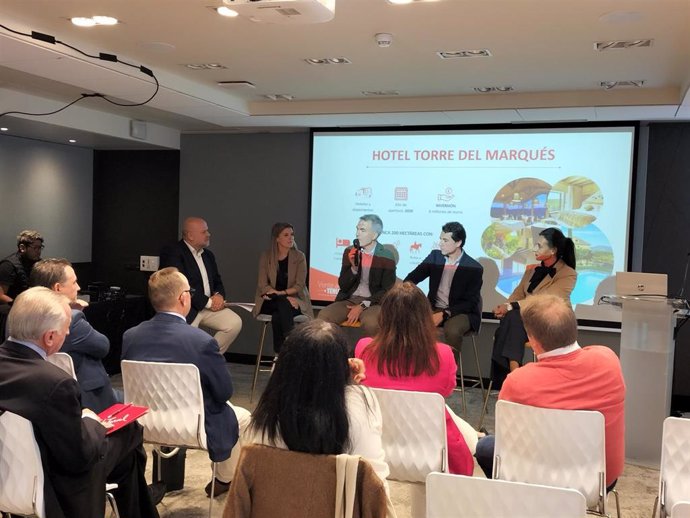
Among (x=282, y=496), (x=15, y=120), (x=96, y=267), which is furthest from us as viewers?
(x=96, y=267)

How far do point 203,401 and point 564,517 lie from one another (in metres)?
1.88

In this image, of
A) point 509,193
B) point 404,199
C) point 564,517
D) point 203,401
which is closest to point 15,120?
point 404,199

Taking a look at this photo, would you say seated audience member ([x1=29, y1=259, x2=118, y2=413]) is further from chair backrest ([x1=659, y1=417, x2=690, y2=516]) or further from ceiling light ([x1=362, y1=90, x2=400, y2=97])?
ceiling light ([x1=362, y1=90, x2=400, y2=97])

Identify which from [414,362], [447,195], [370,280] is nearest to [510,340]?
[370,280]

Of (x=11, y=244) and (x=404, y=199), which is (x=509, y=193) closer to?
(x=404, y=199)

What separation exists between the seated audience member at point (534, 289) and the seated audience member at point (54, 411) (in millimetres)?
3354

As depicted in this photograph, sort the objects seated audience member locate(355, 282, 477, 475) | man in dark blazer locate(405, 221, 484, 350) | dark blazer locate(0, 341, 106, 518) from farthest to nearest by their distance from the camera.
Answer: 1. man in dark blazer locate(405, 221, 484, 350)
2. seated audience member locate(355, 282, 477, 475)
3. dark blazer locate(0, 341, 106, 518)

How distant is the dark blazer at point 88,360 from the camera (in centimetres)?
330

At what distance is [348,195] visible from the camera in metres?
7.14

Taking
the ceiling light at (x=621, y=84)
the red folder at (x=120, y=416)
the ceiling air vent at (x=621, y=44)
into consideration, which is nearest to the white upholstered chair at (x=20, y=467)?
the red folder at (x=120, y=416)

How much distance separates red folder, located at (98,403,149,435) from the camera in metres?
2.70

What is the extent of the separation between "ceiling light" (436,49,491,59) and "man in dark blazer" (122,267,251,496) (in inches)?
88.0

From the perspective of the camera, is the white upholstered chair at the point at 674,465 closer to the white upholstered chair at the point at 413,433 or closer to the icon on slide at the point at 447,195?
the white upholstered chair at the point at 413,433

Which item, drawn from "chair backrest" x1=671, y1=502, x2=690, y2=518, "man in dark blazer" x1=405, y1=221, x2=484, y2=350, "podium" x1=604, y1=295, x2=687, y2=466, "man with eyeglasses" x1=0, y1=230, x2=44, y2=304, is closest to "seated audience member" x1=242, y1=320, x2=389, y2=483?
"chair backrest" x1=671, y1=502, x2=690, y2=518
